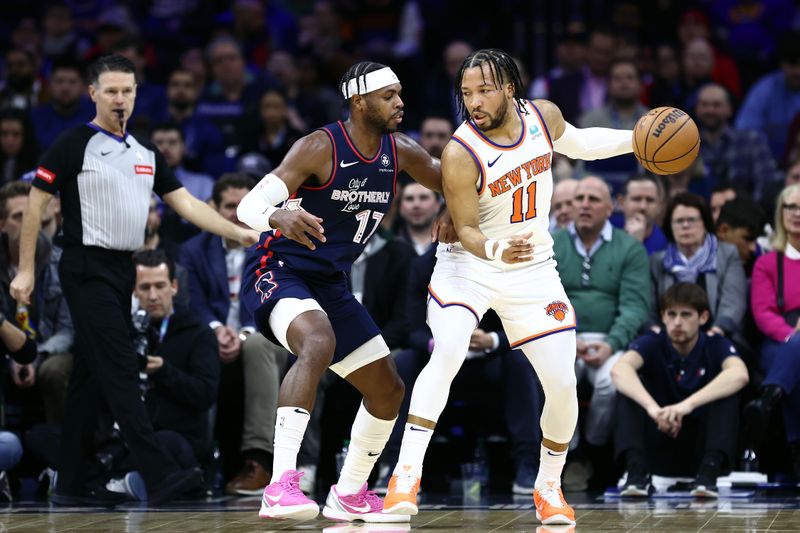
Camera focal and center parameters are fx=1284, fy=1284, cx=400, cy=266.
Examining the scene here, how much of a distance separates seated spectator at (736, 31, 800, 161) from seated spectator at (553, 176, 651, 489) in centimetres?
332

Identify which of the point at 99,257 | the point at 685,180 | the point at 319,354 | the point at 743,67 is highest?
the point at 743,67

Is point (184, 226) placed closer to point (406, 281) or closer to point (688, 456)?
point (406, 281)

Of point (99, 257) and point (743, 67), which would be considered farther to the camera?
point (743, 67)

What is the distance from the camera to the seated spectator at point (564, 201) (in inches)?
356

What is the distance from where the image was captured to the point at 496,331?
8.27m

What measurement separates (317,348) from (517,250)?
97 centimetres

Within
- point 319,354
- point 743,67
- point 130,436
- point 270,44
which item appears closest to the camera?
point 319,354

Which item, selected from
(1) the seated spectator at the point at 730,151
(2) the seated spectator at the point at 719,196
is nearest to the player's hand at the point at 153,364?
(2) the seated spectator at the point at 719,196

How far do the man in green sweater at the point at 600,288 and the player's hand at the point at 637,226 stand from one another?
571mm

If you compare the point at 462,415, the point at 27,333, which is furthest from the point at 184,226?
the point at 462,415

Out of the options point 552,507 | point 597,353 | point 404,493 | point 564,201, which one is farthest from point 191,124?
point 552,507

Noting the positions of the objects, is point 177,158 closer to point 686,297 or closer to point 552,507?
point 686,297

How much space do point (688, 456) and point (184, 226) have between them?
13.8ft

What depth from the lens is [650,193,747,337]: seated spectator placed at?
827cm
